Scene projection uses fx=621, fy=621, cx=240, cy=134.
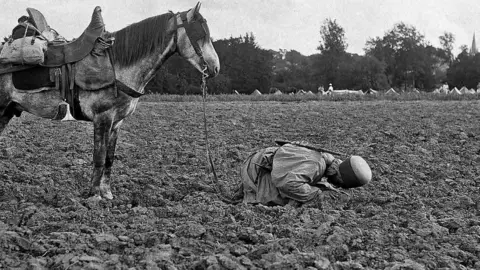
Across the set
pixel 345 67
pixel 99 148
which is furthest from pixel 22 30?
pixel 345 67

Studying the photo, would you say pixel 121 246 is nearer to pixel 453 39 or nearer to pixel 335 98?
pixel 335 98

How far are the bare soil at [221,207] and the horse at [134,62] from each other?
738 millimetres

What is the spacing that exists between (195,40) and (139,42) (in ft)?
1.84

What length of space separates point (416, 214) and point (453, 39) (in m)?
83.8

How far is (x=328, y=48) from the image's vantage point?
69.2 metres

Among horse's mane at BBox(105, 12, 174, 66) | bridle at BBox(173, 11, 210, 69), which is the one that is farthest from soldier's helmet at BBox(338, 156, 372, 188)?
horse's mane at BBox(105, 12, 174, 66)

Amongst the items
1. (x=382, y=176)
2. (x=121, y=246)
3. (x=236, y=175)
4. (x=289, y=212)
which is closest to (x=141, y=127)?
(x=236, y=175)

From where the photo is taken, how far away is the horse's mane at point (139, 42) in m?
6.16

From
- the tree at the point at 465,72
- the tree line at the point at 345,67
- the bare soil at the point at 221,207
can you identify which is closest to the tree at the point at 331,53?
the tree line at the point at 345,67

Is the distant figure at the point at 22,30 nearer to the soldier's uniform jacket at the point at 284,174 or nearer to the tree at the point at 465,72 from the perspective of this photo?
the soldier's uniform jacket at the point at 284,174

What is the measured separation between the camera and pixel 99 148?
6.12 metres

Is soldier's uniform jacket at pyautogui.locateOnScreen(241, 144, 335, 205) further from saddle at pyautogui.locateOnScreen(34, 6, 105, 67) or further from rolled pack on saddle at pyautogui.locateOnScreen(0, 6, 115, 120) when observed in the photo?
saddle at pyautogui.locateOnScreen(34, 6, 105, 67)

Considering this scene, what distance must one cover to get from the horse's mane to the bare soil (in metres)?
1.43

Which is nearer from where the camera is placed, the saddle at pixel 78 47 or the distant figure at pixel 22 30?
the saddle at pixel 78 47
